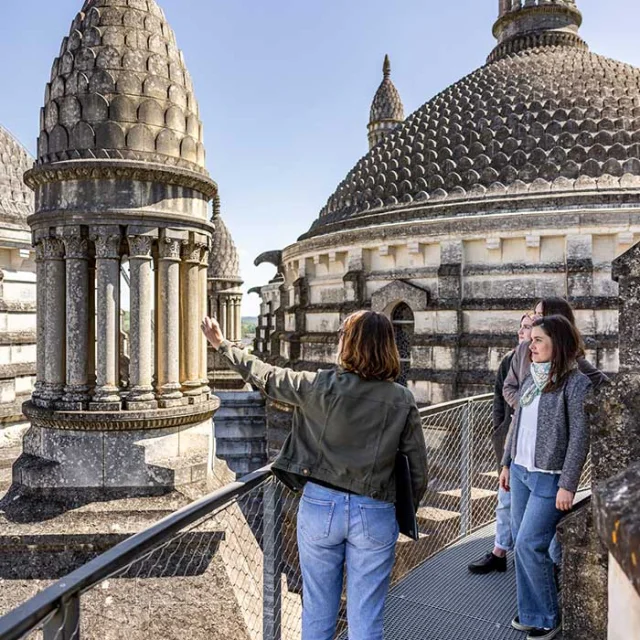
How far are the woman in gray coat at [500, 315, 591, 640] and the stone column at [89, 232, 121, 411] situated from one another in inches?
159

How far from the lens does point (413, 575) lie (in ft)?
16.2

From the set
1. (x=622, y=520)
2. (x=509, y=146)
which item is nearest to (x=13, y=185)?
(x=509, y=146)

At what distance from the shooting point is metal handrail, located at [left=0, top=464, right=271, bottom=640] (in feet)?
6.15

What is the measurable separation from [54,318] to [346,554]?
14.6 ft

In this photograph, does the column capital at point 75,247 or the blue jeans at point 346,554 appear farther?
the column capital at point 75,247

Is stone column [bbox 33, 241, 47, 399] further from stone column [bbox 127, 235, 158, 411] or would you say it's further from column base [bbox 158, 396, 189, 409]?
column base [bbox 158, 396, 189, 409]

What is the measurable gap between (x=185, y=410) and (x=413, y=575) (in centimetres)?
278

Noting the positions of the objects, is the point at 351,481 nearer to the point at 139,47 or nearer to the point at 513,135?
the point at 139,47

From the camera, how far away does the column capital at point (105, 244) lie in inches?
242

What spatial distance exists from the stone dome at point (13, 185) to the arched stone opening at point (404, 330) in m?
8.17

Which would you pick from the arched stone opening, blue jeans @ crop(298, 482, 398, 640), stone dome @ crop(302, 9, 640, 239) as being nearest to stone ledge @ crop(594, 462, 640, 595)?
blue jeans @ crop(298, 482, 398, 640)

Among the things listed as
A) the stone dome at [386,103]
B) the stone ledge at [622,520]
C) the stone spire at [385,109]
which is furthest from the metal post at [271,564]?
the stone dome at [386,103]

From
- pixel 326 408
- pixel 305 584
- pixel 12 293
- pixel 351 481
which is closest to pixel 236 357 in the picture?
pixel 326 408

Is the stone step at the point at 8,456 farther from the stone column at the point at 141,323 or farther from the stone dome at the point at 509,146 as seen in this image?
the stone dome at the point at 509,146
